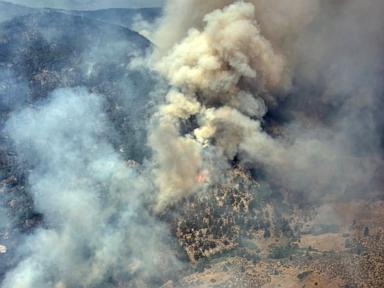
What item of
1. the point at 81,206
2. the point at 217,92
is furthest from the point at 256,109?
the point at 81,206

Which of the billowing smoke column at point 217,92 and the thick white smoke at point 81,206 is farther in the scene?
the billowing smoke column at point 217,92

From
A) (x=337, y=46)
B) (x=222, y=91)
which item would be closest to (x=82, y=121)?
(x=222, y=91)

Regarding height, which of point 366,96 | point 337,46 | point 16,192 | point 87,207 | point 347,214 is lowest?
point 347,214

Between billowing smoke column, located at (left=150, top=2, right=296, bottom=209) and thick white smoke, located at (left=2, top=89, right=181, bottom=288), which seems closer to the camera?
thick white smoke, located at (left=2, top=89, right=181, bottom=288)

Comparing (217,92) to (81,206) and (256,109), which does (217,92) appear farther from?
(81,206)

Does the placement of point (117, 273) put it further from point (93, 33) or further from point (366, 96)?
point (93, 33)

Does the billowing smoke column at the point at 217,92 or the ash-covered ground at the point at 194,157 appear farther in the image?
the billowing smoke column at the point at 217,92
